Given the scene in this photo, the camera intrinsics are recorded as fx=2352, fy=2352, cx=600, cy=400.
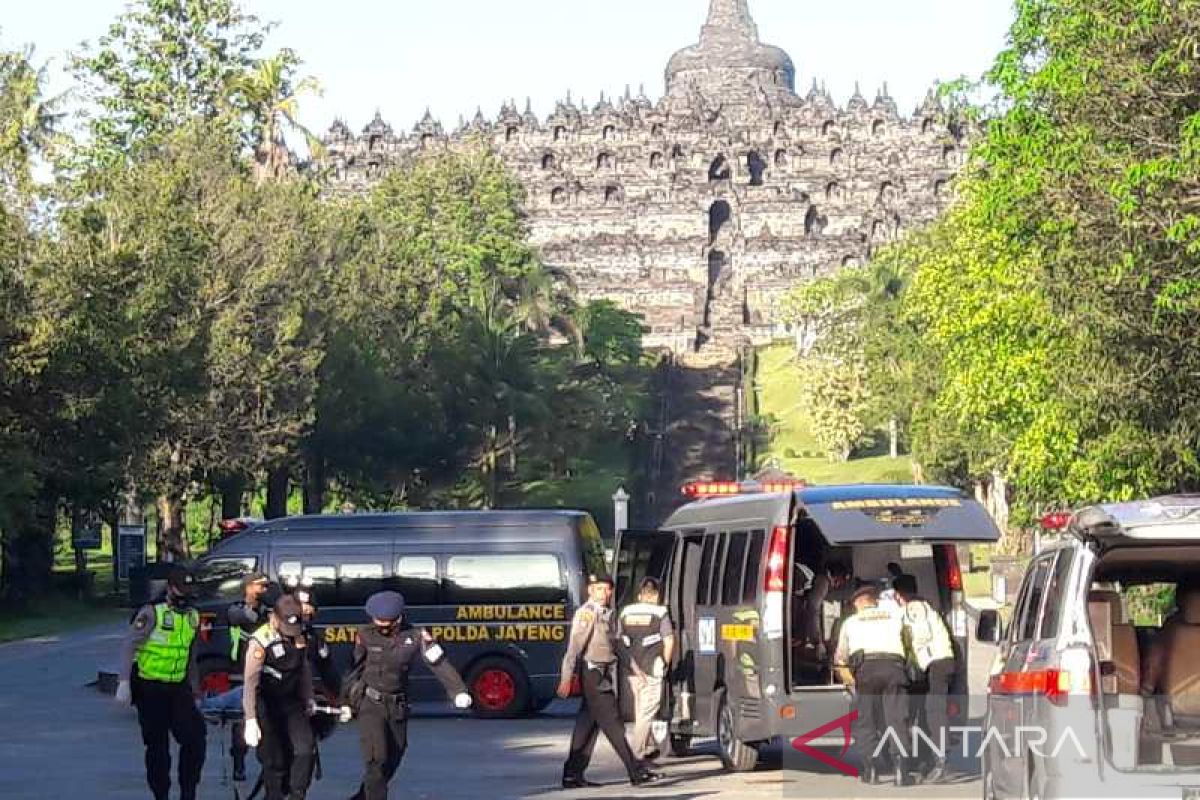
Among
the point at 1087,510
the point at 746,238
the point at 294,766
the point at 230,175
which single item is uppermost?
the point at 746,238

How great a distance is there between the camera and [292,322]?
54031 mm

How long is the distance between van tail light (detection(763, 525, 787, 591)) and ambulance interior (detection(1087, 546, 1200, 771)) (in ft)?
17.4

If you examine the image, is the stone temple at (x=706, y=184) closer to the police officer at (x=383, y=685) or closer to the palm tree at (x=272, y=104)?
the palm tree at (x=272, y=104)

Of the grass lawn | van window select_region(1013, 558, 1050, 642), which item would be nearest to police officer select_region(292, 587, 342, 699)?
van window select_region(1013, 558, 1050, 642)

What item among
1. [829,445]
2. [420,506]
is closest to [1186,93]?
[420,506]

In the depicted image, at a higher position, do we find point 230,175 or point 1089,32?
point 230,175

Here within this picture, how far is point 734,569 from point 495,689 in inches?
261

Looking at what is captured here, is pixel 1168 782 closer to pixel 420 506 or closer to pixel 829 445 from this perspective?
pixel 420 506

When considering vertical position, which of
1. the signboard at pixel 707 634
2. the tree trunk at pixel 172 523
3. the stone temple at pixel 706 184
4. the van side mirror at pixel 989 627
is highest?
the stone temple at pixel 706 184

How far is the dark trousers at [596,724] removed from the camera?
59.6 feet

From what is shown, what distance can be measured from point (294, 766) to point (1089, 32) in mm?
16196

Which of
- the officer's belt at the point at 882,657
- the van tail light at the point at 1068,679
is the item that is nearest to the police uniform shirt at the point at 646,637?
the officer's belt at the point at 882,657

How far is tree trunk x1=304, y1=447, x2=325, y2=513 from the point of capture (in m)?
63.7

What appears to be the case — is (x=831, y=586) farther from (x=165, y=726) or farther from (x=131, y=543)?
(x=131, y=543)
